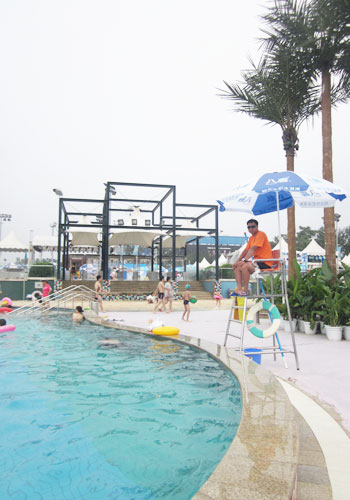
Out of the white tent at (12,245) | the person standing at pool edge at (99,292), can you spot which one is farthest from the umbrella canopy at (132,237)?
the white tent at (12,245)

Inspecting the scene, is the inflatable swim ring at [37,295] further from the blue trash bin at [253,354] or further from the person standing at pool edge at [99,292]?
the blue trash bin at [253,354]

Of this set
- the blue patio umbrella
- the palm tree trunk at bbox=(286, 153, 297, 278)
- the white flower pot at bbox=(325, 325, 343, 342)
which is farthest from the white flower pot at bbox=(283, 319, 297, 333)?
the blue patio umbrella

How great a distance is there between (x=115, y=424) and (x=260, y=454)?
1.82 meters

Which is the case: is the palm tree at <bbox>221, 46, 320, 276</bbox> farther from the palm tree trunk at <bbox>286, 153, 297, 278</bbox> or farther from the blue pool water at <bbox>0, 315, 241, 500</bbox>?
Answer: the blue pool water at <bbox>0, 315, 241, 500</bbox>

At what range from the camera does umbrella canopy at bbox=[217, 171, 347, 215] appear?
183 inches

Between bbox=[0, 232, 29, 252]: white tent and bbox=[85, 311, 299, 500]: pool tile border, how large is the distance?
90.4 ft

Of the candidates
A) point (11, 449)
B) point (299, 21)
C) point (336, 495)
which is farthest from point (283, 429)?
point (299, 21)

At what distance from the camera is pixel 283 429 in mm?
2252

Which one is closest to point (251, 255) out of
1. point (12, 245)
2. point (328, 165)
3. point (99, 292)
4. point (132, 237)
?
point (328, 165)

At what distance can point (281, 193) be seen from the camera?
5719 millimetres

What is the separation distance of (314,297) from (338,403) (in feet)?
13.8

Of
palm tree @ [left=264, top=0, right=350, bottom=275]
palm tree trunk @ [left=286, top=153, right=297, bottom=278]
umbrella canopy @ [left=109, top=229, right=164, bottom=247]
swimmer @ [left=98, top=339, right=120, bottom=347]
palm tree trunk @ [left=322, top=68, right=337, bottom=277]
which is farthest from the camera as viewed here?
umbrella canopy @ [left=109, top=229, right=164, bottom=247]

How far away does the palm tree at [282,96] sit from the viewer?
334 inches

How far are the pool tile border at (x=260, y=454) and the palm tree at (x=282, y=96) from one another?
6.04 m
